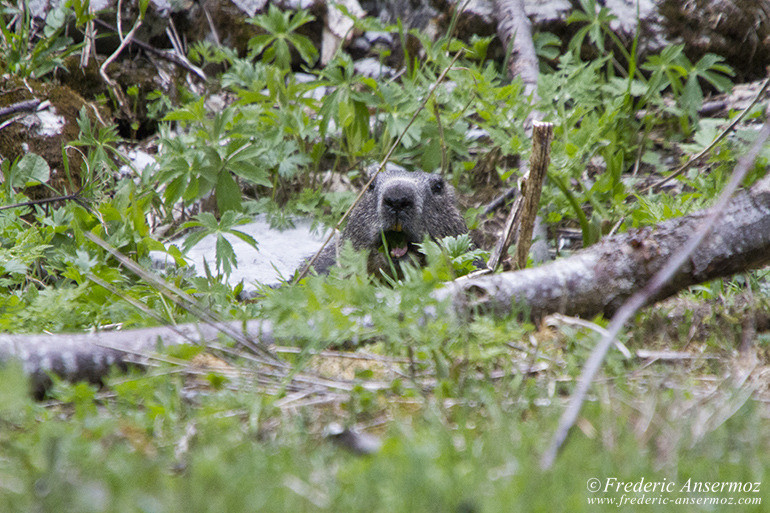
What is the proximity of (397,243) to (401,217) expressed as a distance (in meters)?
0.22

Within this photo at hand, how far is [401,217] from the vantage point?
4.77 metres

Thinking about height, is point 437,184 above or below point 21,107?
below

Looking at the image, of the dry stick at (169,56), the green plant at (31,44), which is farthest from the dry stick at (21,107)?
the dry stick at (169,56)

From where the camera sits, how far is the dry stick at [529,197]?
367 cm

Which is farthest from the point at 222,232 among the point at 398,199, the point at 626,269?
the point at 626,269

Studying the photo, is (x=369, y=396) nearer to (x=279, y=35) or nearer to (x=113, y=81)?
(x=279, y=35)

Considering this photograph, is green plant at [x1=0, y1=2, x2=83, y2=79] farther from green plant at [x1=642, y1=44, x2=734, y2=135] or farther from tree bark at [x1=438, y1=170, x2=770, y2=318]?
green plant at [x1=642, y1=44, x2=734, y2=135]

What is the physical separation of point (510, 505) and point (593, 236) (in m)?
2.98

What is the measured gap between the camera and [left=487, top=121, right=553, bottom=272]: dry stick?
3.67 metres

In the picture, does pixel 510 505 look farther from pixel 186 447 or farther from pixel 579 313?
pixel 579 313

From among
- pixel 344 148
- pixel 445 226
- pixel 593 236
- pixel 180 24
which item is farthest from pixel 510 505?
pixel 180 24

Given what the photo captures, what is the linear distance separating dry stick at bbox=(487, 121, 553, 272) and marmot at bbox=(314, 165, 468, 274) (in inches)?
33.0

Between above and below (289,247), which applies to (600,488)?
above

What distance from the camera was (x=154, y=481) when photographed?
163cm
